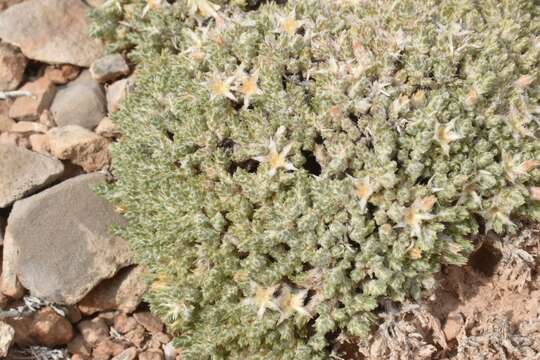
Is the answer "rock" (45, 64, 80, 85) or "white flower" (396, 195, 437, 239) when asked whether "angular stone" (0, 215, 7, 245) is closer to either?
"rock" (45, 64, 80, 85)

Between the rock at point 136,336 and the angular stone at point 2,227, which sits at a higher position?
the angular stone at point 2,227

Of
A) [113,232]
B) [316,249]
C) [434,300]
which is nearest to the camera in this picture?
[316,249]

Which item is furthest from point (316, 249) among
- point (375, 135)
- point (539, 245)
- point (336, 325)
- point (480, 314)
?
point (539, 245)

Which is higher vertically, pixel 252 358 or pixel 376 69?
pixel 376 69

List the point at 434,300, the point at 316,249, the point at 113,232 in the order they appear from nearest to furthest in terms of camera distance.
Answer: the point at 316,249, the point at 434,300, the point at 113,232

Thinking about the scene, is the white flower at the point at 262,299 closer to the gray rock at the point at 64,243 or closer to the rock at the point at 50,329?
the gray rock at the point at 64,243

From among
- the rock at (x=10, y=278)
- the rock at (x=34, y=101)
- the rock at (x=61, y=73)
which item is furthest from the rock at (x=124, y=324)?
the rock at (x=61, y=73)

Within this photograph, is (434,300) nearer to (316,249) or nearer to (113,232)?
(316,249)

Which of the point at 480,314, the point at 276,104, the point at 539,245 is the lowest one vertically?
the point at 480,314
